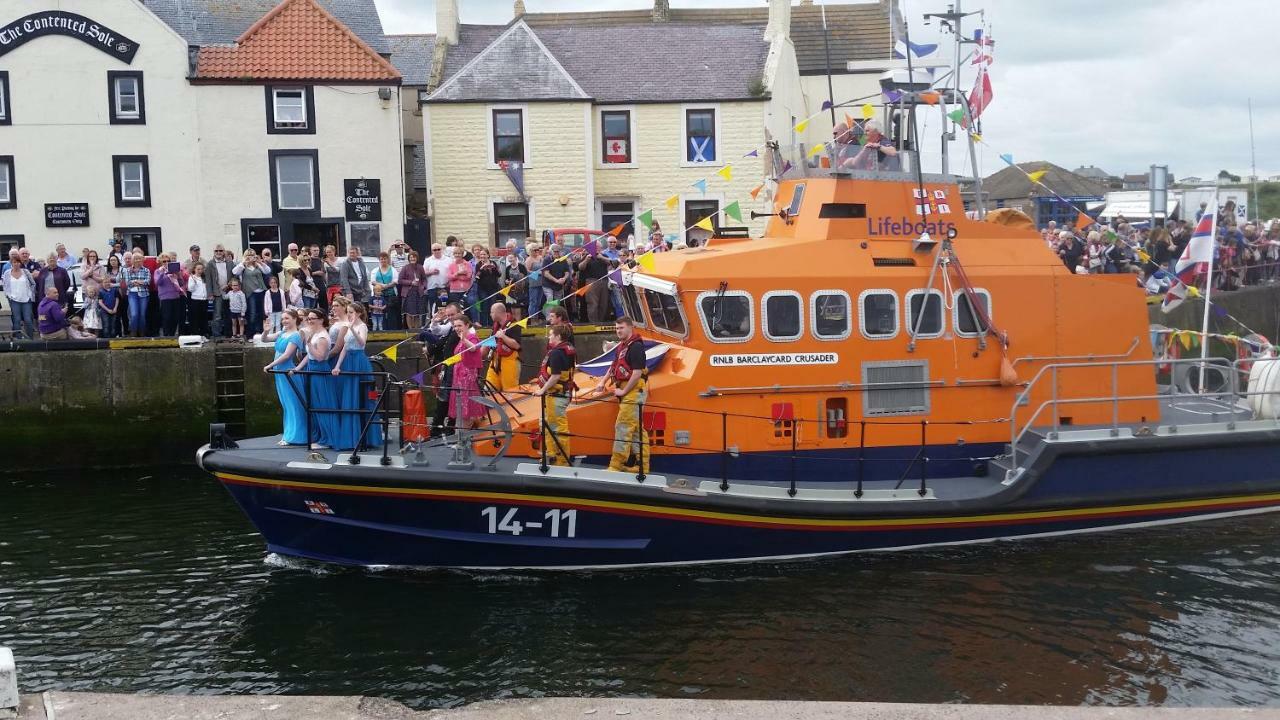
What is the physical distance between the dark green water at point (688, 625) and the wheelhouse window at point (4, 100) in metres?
13.9

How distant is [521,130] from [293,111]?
4.71 metres

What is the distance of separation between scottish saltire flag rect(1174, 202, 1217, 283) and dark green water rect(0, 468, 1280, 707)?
2.60 meters

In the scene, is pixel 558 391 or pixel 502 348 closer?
pixel 558 391

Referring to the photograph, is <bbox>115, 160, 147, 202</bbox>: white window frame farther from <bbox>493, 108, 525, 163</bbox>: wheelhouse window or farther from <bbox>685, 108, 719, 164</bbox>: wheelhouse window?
<bbox>685, 108, 719, 164</bbox>: wheelhouse window

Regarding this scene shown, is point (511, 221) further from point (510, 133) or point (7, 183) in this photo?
point (7, 183)

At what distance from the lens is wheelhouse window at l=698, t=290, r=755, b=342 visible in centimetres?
982

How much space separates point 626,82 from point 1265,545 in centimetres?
1801

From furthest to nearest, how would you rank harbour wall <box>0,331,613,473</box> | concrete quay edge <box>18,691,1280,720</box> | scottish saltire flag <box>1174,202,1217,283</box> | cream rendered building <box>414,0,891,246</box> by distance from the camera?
cream rendered building <box>414,0,891,246</box>, harbour wall <box>0,331,613,473</box>, scottish saltire flag <box>1174,202,1217,283</box>, concrete quay edge <box>18,691,1280,720</box>

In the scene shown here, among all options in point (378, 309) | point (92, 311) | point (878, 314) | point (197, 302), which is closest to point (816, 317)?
point (878, 314)

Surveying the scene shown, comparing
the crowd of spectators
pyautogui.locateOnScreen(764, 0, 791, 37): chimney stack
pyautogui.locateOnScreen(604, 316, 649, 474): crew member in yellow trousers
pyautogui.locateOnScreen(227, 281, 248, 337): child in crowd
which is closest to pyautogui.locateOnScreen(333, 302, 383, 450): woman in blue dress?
pyautogui.locateOnScreen(604, 316, 649, 474): crew member in yellow trousers

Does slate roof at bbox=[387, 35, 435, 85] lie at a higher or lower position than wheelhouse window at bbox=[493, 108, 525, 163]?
higher

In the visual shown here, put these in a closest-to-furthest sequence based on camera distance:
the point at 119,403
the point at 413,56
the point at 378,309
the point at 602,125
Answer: the point at 119,403, the point at 378,309, the point at 602,125, the point at 413,56

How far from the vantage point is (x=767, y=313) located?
32.5 ft

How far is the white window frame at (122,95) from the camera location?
22.6m
